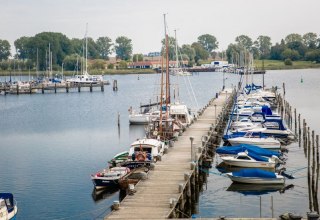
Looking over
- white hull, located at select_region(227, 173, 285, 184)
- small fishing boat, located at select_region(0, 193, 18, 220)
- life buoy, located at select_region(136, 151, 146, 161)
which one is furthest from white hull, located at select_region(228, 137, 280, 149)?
small fishing boat, located at select_region(0, 193, 18, 220)

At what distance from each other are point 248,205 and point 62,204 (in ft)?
40.1

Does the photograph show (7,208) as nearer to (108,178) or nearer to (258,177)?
(108,178)

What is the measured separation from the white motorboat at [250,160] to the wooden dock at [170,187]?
8.18ft

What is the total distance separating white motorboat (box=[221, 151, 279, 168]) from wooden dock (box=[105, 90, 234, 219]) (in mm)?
2495

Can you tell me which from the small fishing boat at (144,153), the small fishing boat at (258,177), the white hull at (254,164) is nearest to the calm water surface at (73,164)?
the small fishing boat at (258,177)

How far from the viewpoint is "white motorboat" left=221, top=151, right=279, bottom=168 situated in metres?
48.3

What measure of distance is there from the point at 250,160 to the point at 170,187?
41.7ft

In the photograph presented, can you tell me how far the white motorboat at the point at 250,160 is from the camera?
48.3 m

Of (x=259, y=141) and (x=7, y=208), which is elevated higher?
(x=259, y=141)

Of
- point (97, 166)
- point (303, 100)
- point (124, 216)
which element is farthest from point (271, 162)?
point (303, 100)

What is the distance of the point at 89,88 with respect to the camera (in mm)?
166750

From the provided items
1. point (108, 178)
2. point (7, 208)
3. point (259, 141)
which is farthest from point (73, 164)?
point (7, 208)

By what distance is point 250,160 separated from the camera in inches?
1911

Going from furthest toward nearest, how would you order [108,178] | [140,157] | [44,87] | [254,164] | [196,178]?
[44,87] → [254,164] → [140,157] → [196,178] → [108,178]
